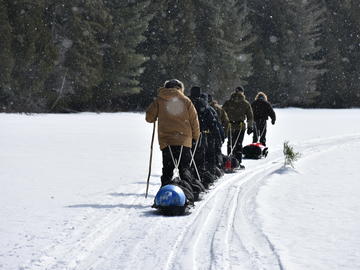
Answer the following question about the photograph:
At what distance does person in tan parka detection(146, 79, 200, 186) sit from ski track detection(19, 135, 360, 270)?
94 centimetres

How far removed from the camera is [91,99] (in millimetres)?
42531

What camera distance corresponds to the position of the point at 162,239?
7.23m

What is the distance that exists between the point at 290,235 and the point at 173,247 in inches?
66.8

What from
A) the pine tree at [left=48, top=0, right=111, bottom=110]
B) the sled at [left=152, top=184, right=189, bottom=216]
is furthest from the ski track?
the pine tree at [left=48, top=0, right=111, bottom=110]

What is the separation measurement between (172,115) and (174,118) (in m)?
0.06

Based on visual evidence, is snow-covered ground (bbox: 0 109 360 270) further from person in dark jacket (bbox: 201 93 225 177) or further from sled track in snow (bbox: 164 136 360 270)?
person in dark jacket (bbox: 201 93 225 177)

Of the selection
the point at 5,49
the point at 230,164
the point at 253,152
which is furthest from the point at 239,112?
the point at 5,49

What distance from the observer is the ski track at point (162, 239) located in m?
6.22

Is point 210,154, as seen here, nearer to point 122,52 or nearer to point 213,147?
point 213,147

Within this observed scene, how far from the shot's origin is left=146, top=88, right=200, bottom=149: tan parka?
373 inches

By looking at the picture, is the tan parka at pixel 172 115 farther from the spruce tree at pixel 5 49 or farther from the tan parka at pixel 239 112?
the spruce tree at pixel 5 49

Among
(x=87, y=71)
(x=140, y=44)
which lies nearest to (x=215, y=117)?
(x=87, y=71)

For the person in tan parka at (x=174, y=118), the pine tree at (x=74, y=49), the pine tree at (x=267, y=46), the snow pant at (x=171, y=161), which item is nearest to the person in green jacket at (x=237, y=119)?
the snow pant at (x=171, y=161)

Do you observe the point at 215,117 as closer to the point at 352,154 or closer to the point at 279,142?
the point at 352,154
